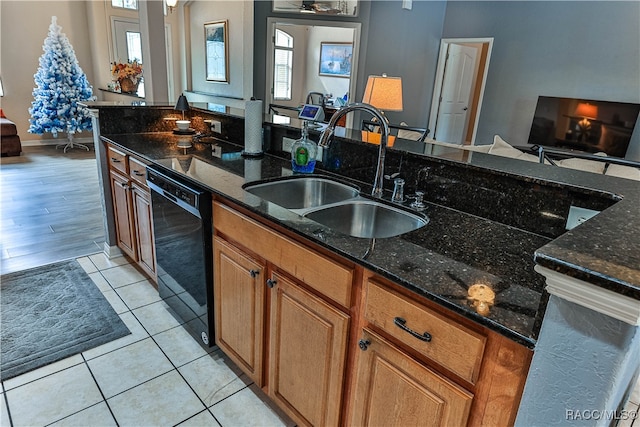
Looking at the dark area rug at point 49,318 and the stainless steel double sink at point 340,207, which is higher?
the stainless steel double sink at point 340,207

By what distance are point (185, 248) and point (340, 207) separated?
2.66 feet

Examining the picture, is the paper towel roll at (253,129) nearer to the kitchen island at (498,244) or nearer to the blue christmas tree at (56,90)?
the kitchen island at (498,244)

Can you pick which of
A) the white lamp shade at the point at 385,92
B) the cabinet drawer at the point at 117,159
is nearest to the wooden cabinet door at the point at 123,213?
the cabinet drawer at the point at 117,159

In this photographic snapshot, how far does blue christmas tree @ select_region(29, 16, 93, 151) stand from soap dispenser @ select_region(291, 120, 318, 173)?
5.77m

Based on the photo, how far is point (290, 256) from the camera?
4.34ft

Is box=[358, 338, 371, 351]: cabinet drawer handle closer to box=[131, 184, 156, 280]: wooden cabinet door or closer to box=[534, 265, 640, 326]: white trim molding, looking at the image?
box=[534, 265, 640, 326]: white trim molding

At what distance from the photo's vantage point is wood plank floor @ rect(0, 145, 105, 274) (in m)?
3.01

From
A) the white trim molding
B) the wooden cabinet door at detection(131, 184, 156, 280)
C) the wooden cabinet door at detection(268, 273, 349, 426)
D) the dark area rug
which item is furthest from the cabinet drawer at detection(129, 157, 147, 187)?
the white trim molding

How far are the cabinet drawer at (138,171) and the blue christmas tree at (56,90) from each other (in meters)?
4.88

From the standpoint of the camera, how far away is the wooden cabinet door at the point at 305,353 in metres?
1.25

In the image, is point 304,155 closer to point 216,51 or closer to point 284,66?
point 216,51

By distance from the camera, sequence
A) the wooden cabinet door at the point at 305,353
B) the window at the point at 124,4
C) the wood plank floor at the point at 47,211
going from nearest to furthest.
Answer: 1. the wooden cabinet door at the point at 305,353
2. the wood plank floor at the point at 47,211
3. the window at the point at 124,4

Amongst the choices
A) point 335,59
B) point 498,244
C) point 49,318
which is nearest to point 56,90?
point 335,59

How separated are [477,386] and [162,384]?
4.80 ft
